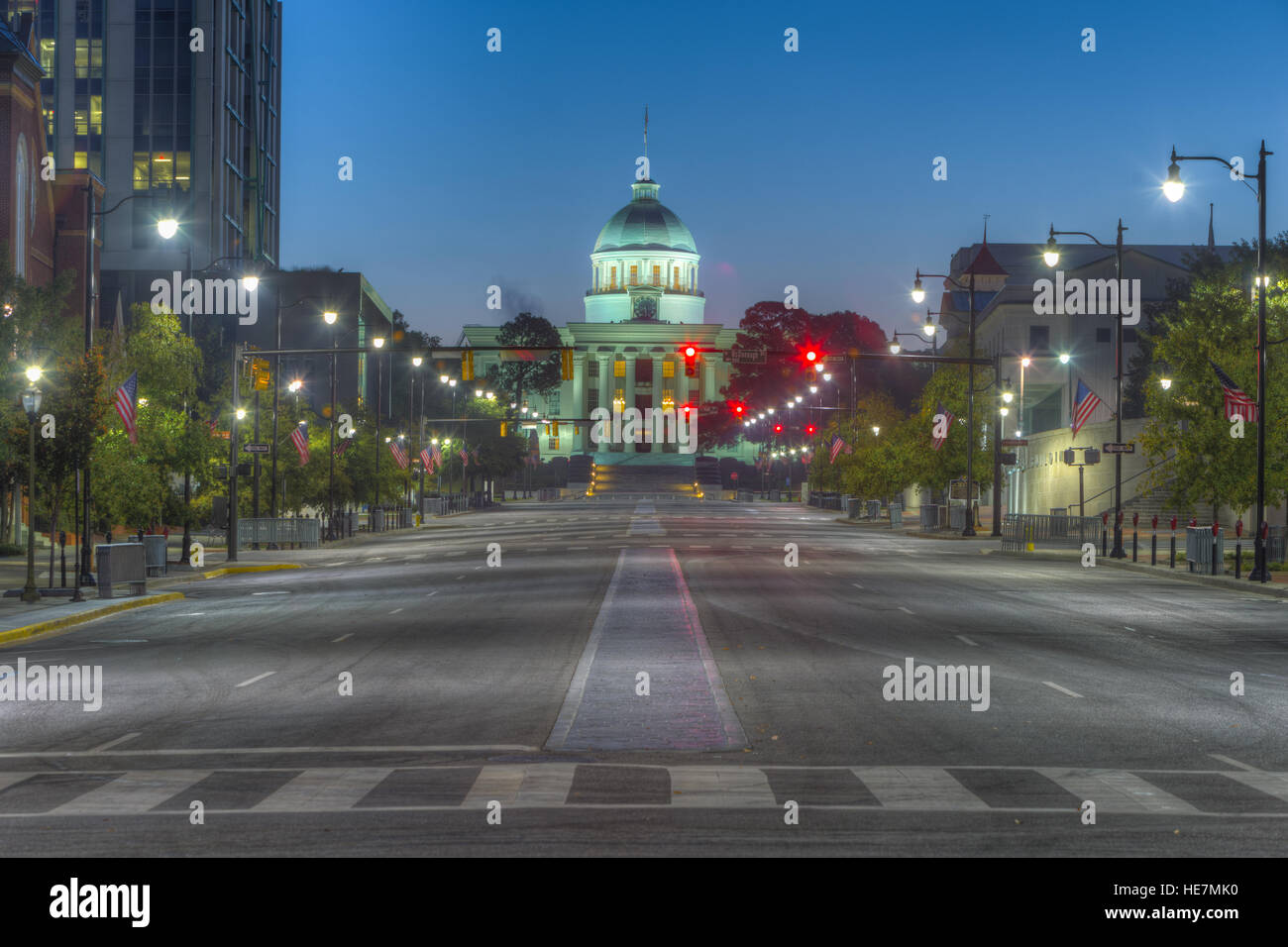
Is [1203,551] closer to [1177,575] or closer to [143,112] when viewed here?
[1177,575]

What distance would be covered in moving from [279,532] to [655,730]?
40363 millimetres

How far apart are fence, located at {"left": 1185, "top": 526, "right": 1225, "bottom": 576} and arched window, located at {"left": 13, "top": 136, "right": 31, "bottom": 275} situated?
133ft

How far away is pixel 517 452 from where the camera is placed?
4820 inches

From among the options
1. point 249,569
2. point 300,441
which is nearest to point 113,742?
point 249,569

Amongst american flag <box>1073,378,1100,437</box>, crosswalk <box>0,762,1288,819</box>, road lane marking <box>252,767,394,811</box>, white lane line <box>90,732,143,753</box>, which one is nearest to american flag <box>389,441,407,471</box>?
american flag <box>1073,378,1100,437</box>

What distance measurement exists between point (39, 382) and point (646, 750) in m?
22.5

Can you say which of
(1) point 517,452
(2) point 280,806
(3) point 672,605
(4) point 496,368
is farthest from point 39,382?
(4) point 496,368

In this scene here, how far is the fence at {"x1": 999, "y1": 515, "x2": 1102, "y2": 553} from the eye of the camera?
4922 centimetres

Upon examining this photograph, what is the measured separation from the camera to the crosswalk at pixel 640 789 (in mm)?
9883

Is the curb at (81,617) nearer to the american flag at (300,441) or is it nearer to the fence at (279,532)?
the american flag at (300,441)

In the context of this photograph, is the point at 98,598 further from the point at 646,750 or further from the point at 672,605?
the point at 646,750

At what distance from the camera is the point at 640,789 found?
10547 mm

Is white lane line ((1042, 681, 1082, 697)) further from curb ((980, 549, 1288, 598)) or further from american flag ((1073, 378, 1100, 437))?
american flag ((1073, 378, 1100, 437))

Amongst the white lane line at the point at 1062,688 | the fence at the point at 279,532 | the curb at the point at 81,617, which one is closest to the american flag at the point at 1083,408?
the fence at the point at 279,532
